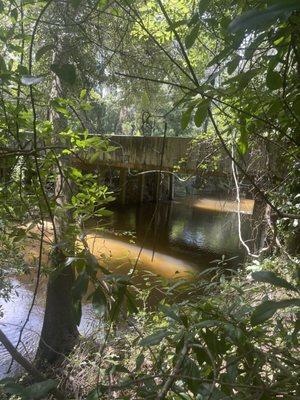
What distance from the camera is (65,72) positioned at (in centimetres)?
95

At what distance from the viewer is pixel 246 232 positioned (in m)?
10.6

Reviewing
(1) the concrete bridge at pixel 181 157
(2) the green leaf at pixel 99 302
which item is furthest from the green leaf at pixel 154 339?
(1) the concrete bridge at pixel 181 157

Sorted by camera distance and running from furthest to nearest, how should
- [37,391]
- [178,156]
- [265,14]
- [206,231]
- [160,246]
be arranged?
[206,231] < [160,246] < [178,156] < [37,391] < [265,14]

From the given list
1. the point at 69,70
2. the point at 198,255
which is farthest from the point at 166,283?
the point at 198,255

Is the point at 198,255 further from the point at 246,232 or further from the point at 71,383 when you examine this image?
the point at 71,383

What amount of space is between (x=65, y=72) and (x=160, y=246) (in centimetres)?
916

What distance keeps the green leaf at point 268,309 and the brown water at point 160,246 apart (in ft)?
10.5

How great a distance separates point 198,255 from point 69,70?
8594mm

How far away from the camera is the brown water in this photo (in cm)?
546

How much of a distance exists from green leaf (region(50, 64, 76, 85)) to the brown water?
9.82ft

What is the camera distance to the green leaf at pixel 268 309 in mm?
667

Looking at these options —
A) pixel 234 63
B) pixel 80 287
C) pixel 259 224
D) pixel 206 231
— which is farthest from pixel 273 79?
pixel 206 231

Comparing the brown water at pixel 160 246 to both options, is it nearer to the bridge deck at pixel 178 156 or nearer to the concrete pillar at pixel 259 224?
the concrete pillar at pixel 259 224

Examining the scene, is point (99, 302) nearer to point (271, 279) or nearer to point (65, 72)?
point (271, 279)
